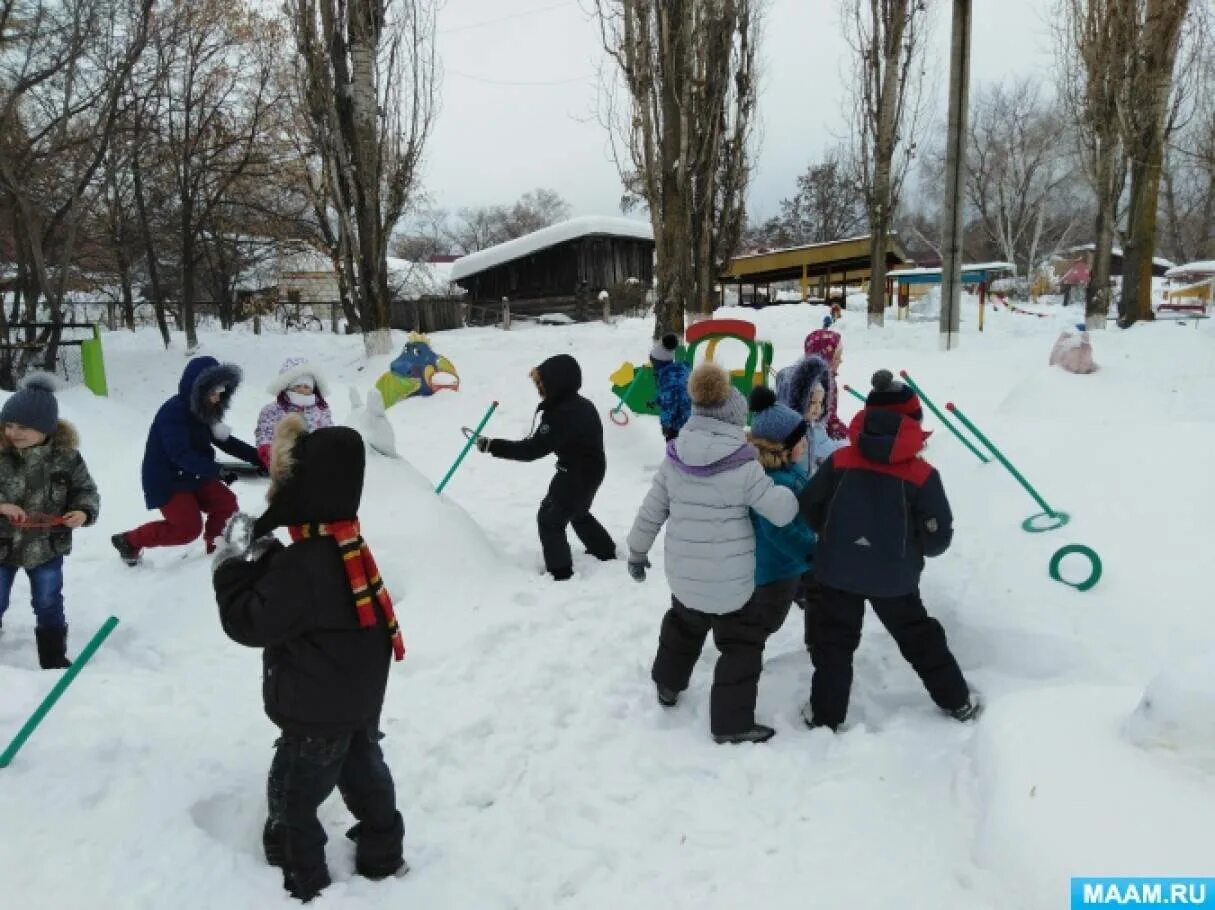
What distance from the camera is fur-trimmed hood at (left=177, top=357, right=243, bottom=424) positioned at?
4.72m

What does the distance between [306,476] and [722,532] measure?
1.61 m

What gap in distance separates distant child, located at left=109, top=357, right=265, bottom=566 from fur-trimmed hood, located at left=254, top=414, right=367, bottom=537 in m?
2.83

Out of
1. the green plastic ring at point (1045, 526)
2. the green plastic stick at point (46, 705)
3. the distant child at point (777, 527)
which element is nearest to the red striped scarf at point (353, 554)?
the green plastic stick at point (46, 705)

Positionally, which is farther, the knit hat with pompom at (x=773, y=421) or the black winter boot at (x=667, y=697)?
the black winter boot at (x=667, y=697)

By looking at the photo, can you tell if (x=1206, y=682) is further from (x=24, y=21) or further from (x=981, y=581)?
(x=24, y=21)

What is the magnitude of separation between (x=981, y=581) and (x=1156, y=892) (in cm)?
197

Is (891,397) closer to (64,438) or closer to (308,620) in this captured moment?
(308,620)

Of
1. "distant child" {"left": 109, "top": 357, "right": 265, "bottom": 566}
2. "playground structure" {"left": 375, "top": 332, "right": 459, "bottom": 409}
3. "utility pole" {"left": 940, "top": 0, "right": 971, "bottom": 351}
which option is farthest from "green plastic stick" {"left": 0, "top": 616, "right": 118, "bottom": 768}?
"utility pole" {"left": 940, "top": 0, "right": 971, "bottom": 351}

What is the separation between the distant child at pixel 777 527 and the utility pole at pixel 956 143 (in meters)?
8.42

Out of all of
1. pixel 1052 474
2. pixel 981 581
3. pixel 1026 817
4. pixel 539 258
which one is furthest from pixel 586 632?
pixel 539 258

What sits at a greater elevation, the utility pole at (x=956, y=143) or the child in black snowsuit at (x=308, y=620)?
the utility pole at (x=956, y=143)

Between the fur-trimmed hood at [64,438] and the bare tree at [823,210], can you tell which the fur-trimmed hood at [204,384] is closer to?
the fur-trimmed hood at [64,438]

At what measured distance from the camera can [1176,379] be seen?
725 cm

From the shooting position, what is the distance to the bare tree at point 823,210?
153 ft
